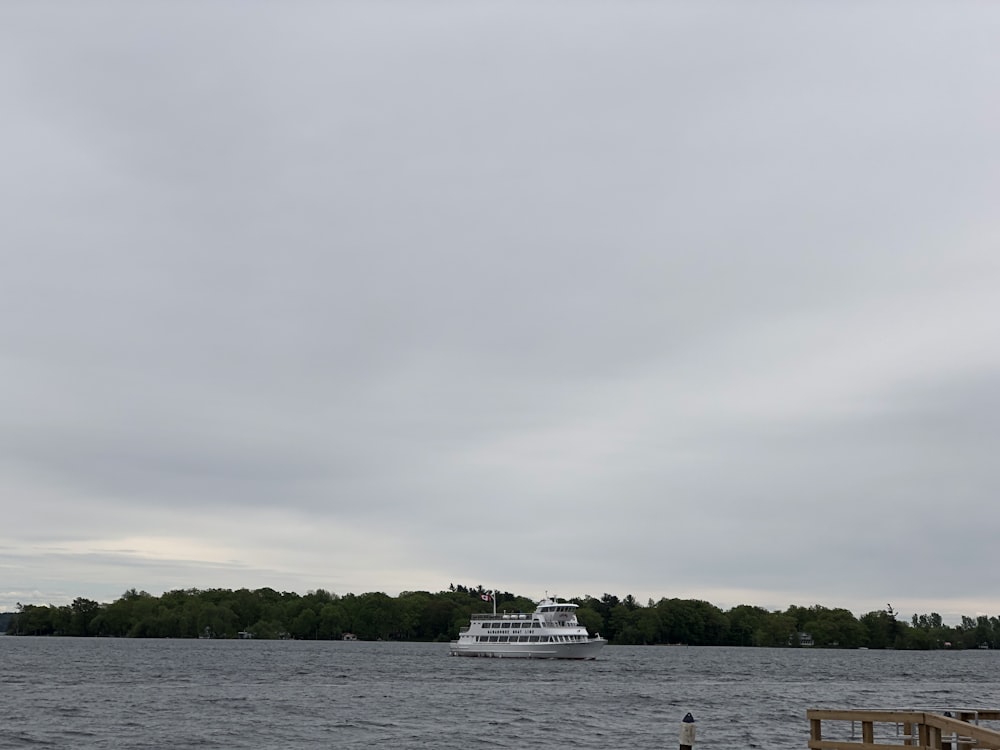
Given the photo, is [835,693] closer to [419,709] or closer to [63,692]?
[419,709]

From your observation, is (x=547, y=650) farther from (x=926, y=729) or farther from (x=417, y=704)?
(x=926, y=729)

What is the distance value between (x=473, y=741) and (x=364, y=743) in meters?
4.40

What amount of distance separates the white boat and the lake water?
82.0ft

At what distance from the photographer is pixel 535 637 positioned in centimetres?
14200

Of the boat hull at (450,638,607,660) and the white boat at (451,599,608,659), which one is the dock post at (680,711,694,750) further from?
the white boat at (451,599,608,659)

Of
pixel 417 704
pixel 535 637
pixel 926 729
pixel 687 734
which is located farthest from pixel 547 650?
pixel 926 729

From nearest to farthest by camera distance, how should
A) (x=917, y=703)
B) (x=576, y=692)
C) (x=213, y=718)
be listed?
(x=213, y=718) → (x=917, y=703) → (x=576, y=692)

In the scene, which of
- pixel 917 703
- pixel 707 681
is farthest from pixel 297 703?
pixel 707 681

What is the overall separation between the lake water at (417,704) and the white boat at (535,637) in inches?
984

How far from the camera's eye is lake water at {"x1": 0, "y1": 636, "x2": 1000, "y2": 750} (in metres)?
A: 44.2

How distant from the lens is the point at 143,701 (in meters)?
63.9

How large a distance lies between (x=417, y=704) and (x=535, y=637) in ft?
265

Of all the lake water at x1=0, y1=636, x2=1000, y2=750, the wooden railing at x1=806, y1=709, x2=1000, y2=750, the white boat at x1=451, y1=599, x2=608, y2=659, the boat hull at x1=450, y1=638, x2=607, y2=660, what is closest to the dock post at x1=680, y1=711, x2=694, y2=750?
the wooden railing at x1=806, y1=709, x2=1000, y2=750

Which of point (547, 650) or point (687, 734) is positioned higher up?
point (687, 734)
